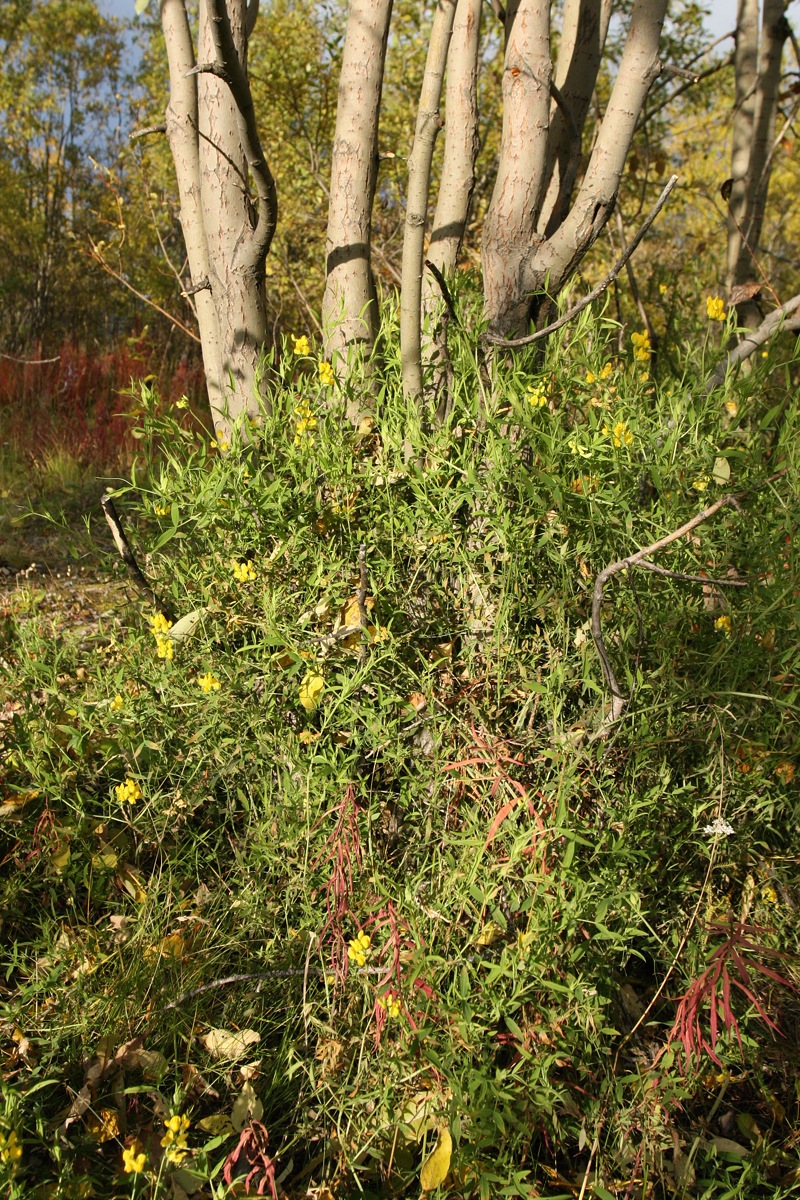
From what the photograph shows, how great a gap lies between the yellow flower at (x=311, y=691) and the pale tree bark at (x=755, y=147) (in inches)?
109

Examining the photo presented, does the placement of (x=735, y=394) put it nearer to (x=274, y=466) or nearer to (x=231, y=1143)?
(x=274, y=466)

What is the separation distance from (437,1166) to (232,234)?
234cm

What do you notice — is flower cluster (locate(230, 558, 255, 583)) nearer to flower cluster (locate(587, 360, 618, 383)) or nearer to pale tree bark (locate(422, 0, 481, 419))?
pale tree bark (locate(422, 0, 481, 419))

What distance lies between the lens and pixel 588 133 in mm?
5465

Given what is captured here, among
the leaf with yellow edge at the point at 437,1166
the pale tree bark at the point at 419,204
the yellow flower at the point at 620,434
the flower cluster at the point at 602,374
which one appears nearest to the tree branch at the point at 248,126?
the pale tree bark at the point at 419,204

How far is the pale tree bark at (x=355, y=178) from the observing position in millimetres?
2598

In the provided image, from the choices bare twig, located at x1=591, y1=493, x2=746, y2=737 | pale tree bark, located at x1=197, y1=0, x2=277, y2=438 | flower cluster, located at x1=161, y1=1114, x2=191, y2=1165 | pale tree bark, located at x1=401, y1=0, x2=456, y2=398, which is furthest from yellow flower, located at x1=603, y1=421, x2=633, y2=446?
flower cluster, located at x1=161, y1=1114, x2=191, y2=1165

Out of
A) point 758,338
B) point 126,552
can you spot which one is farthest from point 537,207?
Answer: point 126,552

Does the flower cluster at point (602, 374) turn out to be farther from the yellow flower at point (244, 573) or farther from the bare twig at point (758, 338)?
the yellow flower at point (244, 573)

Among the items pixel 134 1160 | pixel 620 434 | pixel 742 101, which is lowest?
pixel 134 1160

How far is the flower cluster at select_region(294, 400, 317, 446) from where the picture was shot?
7.15 ft

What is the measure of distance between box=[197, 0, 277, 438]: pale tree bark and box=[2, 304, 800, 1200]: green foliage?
382 millimetres

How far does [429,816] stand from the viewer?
2.05m

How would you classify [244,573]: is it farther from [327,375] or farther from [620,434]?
[620,434]
